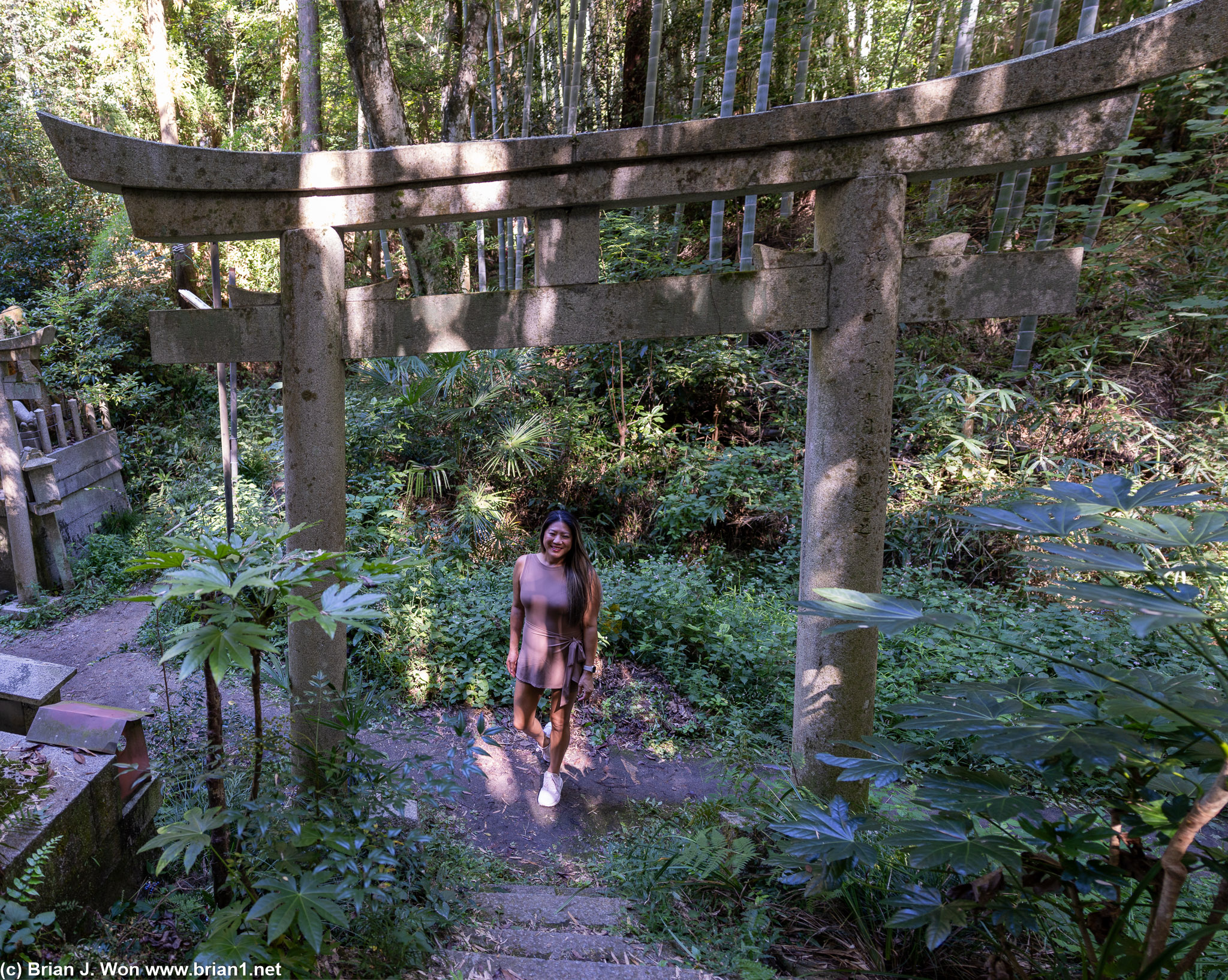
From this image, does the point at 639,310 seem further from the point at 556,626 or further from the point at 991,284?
the point at 556,626

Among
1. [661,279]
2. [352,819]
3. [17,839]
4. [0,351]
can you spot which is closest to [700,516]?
[661,279]

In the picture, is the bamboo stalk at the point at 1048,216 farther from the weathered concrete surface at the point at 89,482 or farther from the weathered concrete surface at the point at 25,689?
the weathered concrete surface at the point at 89,482

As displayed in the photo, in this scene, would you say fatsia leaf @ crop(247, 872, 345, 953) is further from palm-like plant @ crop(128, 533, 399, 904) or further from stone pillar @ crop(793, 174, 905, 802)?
stone pillar @ crop(793, 174, 905, 802)

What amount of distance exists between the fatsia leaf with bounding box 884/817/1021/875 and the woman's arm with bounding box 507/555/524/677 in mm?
2368

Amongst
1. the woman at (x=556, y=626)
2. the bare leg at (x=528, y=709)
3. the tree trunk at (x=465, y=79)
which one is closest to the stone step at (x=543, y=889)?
the woman at (x=556, y=626)

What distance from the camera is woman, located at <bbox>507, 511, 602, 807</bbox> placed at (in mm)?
3568

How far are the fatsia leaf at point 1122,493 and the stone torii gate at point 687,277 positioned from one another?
2.97 feet

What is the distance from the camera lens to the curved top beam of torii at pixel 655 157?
2.29 metres

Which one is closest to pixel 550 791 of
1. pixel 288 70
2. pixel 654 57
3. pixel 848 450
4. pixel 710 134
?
pixel 848 450

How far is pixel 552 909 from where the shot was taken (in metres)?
2.66

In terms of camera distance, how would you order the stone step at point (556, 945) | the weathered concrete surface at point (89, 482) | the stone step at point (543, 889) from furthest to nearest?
the weathered concrete surface at point (89, 482), the stone step at point (543, 889), the stone step at point (556, 945)

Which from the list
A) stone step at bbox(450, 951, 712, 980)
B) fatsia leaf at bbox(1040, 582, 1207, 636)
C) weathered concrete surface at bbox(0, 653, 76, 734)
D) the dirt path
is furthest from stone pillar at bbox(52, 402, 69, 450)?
fatsia leaf at bbox(1040, 582, 1207, 636)

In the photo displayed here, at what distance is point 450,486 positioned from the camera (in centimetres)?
700

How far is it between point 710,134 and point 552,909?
3058mm
